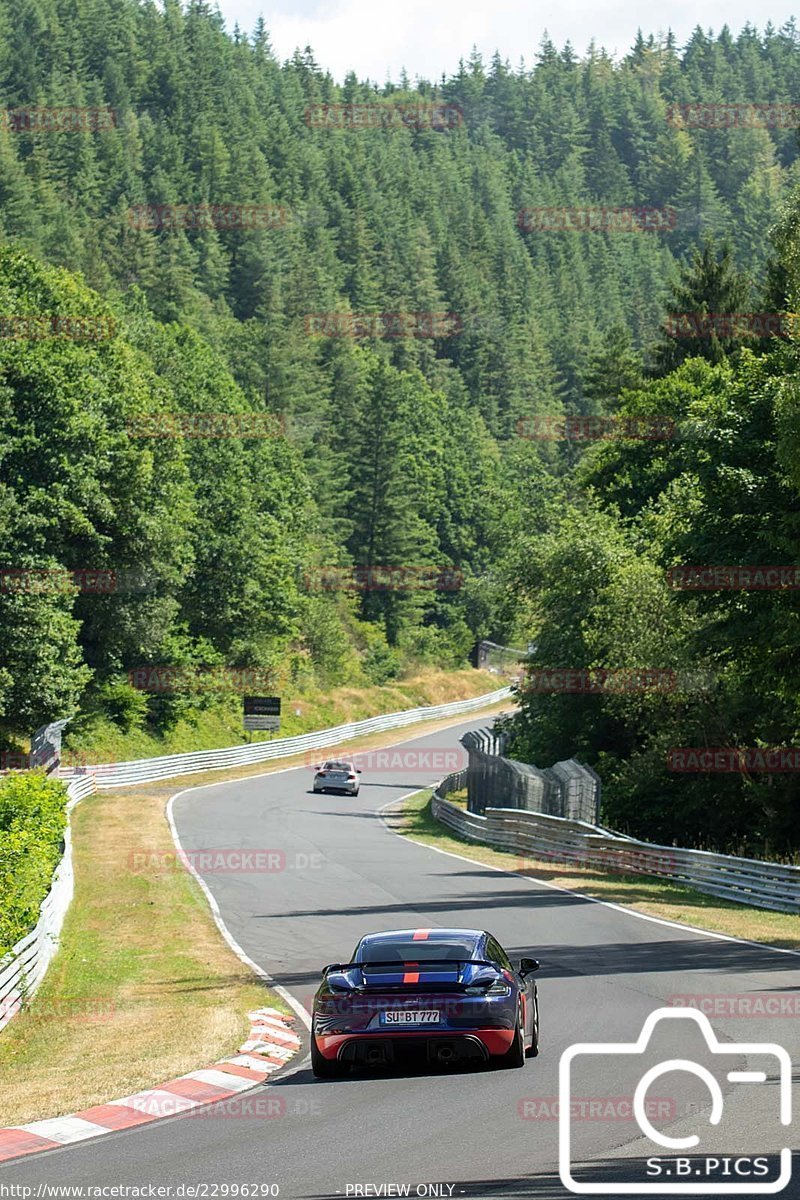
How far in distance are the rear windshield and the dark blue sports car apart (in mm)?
135

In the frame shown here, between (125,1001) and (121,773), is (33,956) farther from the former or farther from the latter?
(121,773)

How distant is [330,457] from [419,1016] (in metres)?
118

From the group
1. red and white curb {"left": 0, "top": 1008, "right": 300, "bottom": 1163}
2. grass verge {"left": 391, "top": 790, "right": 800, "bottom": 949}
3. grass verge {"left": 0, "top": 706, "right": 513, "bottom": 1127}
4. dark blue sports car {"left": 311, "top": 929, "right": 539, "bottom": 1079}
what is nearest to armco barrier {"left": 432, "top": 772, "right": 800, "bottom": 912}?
grass verge {"left": 391, "top": 790, "right": 800, "bottom": 949}

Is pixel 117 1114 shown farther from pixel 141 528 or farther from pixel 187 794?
pixel 141 528

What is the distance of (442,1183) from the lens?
8938 millimetres

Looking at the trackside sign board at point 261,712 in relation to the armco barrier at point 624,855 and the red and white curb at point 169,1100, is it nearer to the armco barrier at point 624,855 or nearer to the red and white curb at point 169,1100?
the armco barrier at point 624,855

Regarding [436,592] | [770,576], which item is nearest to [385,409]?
[436,592]

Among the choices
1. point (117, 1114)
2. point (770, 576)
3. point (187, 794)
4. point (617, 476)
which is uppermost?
point (617, 476)

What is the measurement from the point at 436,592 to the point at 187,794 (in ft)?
264

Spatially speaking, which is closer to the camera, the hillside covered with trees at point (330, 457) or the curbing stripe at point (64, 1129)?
the curbing stripe at point (64, 1129)

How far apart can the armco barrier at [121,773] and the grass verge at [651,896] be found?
33.5 feet

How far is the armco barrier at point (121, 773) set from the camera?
18297 mm

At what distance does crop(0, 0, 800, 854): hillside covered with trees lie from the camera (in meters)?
40.8

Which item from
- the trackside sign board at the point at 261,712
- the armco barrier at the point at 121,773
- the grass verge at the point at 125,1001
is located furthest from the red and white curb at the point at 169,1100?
the trackside sign board at the point at 261,712
